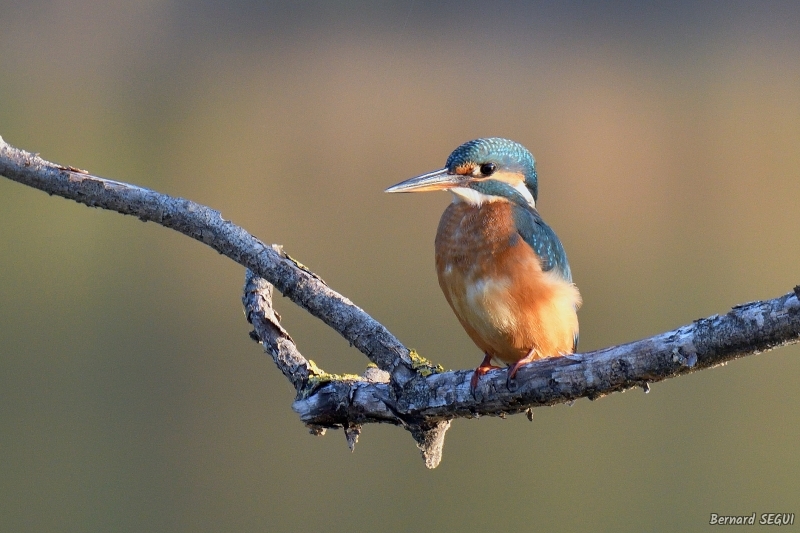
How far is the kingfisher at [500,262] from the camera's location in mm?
2314

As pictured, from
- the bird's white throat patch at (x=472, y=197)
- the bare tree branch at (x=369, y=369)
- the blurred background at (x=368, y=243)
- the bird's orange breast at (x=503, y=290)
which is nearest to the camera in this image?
the bare tree branch at (x=369, y=369)

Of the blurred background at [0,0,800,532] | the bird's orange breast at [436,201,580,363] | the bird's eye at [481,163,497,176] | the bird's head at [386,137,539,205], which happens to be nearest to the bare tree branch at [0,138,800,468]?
the bird's orange breast at [436,201,580,363]

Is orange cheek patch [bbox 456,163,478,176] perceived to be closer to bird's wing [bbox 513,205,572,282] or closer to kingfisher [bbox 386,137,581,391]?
kingfisher [bbox 386,137,581,391]

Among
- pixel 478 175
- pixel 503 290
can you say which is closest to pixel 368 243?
pixel 478 175

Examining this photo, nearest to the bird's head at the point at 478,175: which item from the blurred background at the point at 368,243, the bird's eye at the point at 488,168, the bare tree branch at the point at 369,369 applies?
the bird's eye at the point at 488,168

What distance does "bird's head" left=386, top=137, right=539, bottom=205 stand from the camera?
251 cm

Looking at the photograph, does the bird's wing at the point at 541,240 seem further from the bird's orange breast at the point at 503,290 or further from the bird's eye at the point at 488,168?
the bird's eye at the point at 488,168

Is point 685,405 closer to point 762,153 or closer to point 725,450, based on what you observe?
point 725,450

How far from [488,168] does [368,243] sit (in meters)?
4.95

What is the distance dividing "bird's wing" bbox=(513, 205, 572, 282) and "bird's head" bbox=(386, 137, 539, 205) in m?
0.09

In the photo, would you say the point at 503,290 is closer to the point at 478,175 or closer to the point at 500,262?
the point at 500,262

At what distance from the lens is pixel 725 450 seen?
5348 millimetres

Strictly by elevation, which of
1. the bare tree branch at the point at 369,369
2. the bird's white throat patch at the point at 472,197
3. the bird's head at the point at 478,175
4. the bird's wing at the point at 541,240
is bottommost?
the bare tree branch at the point at 369,369

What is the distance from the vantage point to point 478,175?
2525 millimetres
